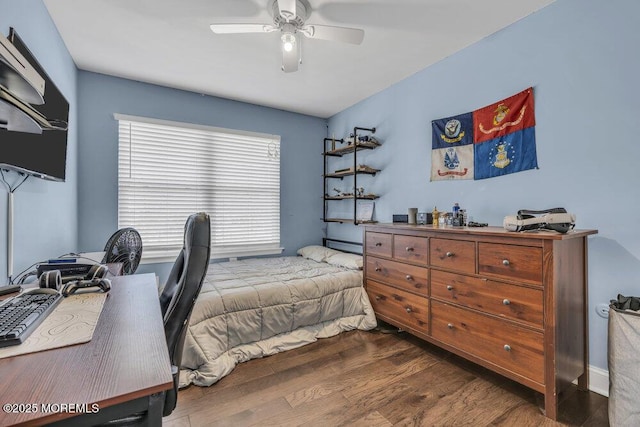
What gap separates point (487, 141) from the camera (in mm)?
2379

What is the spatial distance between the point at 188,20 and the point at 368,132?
7.19ft

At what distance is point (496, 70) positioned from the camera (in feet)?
7.61

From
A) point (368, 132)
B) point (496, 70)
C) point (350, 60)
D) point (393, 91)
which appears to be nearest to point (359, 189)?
point (368, 132)

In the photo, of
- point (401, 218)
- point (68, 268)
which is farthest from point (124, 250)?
point (401, 218)

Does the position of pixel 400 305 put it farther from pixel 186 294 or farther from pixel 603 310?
pixel 186 294

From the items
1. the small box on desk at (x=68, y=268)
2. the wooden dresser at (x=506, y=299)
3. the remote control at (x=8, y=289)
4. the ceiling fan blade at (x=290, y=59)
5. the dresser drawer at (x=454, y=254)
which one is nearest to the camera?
the remote control at (x=8, y=289)

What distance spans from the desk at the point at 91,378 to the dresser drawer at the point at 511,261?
1.83 meters

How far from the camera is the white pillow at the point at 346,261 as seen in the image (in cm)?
306

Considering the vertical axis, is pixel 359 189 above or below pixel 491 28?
below

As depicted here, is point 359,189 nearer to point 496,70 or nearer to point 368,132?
point 368,132

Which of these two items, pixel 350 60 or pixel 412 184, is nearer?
pixel 350 60

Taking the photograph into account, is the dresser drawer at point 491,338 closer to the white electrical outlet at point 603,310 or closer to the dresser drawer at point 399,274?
the dresser drawer at point 399,274

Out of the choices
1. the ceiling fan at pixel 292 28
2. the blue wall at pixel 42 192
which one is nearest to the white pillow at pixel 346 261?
the ceiling fan at pixel 292 28

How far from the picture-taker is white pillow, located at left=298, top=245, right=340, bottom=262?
3570 mm
